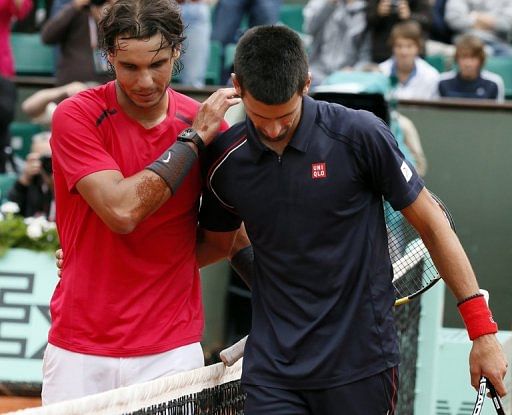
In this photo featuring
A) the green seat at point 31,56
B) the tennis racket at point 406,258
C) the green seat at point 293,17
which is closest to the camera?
the tennis racket at point 406,258

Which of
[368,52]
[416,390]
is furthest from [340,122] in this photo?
[368,52]

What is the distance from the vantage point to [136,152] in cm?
387

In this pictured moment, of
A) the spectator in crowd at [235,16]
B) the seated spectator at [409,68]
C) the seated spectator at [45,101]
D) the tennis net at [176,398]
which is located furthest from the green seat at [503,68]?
the tennis net at [176,398]

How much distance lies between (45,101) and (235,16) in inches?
85.1

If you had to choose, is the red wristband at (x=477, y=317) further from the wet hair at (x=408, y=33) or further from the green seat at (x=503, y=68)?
the green seat at (x=503, y=68)

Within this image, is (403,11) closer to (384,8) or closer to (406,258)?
(384,8)

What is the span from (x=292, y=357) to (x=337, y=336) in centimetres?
16

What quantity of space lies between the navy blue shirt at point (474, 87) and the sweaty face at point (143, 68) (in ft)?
21.3

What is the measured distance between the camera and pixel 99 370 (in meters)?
3.93

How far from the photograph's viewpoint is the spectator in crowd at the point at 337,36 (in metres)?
10.7

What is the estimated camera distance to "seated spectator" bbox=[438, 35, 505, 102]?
32.3 ft

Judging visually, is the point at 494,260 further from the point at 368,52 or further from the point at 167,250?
the point at 167,250

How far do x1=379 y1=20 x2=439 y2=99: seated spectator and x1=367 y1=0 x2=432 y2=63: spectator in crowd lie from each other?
39 cm

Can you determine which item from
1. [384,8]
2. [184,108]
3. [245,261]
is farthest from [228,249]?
[384,8]
